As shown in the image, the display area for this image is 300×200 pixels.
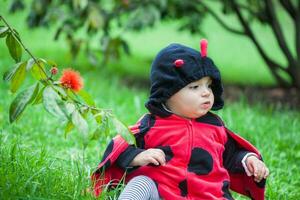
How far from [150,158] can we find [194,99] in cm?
33

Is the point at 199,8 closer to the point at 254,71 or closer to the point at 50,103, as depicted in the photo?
the point at 254,71

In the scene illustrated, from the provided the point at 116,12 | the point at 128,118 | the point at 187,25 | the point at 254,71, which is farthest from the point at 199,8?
the point at 254,71

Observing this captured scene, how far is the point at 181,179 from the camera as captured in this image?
2412mm

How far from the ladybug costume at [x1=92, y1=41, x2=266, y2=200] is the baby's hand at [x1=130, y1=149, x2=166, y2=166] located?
1.2 inches

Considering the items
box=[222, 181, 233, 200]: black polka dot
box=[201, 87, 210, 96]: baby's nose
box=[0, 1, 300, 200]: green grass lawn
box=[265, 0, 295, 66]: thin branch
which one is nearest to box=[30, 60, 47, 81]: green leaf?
box=[0, 1, 300, 200]: green grass lawn

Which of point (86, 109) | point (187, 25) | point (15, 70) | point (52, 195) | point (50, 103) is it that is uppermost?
point (15, 70)

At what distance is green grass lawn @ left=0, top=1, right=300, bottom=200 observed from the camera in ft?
7.97

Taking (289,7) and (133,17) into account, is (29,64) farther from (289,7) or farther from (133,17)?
(289,7)

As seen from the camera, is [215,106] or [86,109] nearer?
[86,109]

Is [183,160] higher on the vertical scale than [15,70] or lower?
lower

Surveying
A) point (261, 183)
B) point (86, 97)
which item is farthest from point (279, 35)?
point (86, 97)

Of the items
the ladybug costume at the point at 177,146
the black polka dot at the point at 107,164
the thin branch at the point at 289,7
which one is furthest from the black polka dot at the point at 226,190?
the thin branch at the point at 289,7

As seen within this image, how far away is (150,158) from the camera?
7.77 feet

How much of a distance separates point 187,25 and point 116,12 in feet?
2.91
